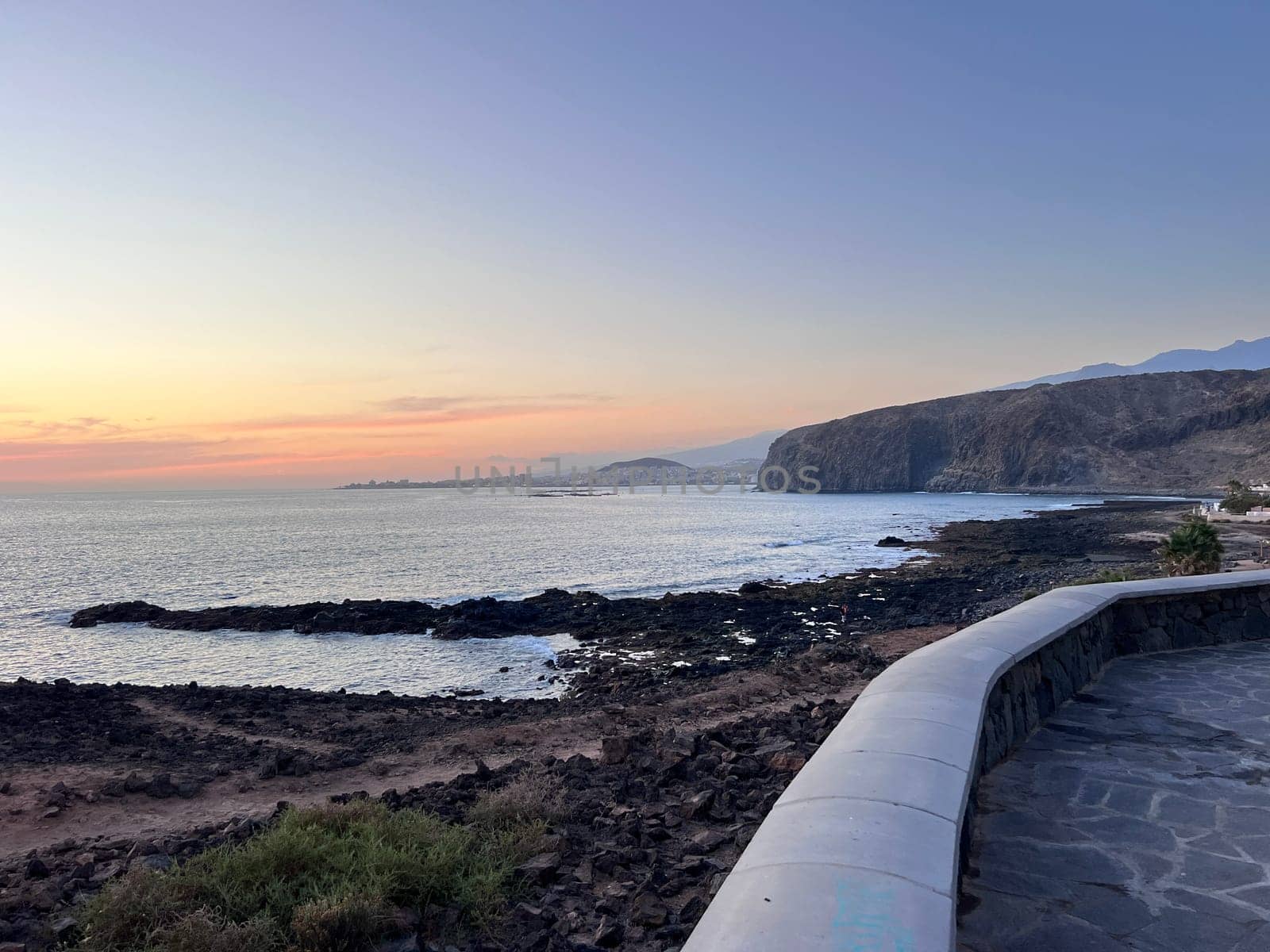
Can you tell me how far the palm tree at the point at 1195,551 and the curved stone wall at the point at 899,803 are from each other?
16.5m

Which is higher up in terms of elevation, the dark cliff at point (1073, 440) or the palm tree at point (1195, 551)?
the dark cliff at point (1073, 440)

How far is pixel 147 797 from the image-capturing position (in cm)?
898

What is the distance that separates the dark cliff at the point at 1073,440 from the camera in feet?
424

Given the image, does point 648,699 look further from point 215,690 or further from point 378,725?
point 215,690

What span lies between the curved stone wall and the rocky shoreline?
1.05 m

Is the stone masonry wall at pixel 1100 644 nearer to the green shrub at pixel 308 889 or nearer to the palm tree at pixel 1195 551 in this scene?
the green shrub at pixel 308 889

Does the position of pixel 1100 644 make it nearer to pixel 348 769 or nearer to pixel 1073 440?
pixel 348 769

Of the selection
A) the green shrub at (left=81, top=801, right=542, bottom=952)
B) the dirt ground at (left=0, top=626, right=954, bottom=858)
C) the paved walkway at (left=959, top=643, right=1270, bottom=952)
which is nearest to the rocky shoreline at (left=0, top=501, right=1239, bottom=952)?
the dirt ground at (left=0, top=626, right=954, bottom=858)

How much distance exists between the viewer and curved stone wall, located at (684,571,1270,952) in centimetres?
207

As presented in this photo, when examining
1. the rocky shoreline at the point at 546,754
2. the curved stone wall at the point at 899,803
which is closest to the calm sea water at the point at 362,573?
the rocky shoreline at the point at 546,754

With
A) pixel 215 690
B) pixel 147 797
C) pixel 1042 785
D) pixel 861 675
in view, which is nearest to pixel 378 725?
pixel 147 797

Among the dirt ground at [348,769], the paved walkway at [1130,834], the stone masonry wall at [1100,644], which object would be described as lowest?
the dirt ground at [348,769]

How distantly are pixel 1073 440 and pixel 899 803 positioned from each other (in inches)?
6745

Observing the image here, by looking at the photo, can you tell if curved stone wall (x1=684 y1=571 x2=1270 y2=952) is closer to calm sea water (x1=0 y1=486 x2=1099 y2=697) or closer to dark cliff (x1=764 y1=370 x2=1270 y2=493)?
calm sea water (x1=0 y1=486 x2=1099 y2=697)
